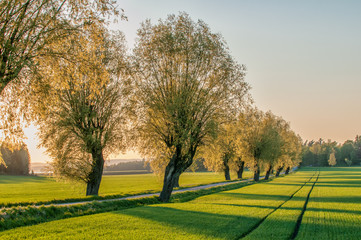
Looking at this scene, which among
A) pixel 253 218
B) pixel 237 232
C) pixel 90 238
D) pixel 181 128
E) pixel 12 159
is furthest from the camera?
pixel 12 159

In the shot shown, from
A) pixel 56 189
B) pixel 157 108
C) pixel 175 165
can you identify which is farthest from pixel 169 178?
pixel 56 189

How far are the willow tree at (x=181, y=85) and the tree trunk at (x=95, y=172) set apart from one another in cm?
627

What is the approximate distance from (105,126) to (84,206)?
12629 millimetres

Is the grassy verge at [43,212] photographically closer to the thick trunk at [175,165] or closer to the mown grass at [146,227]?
the mown grass at [146,227]

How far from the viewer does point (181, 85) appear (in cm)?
2758

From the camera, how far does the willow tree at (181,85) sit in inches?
1074

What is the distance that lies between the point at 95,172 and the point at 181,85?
14134mm

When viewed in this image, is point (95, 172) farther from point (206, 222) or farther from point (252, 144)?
point (252, 144)

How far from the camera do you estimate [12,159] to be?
366ft

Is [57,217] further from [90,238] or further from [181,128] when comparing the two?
[181,128]

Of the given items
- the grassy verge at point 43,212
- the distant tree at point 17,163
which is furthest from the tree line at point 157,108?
the distant tree at point 17,163

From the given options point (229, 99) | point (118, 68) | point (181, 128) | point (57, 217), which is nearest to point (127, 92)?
point (118, 68)

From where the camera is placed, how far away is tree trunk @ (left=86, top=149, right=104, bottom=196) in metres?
32.0

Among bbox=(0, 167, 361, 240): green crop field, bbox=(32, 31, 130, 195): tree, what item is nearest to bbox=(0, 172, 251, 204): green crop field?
bbox=(32, 31, 130, 195): tree
